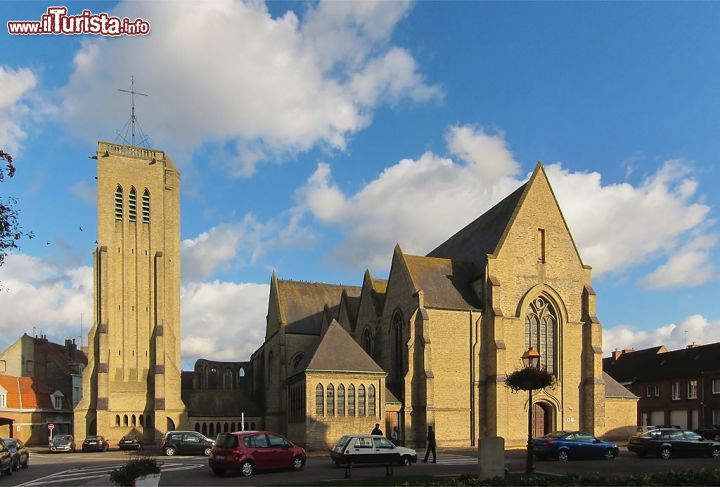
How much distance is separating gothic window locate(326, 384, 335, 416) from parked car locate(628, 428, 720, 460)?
1615cm

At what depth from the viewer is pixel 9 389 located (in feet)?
188

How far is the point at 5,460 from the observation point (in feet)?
80.0

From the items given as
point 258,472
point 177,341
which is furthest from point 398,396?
point 177,341

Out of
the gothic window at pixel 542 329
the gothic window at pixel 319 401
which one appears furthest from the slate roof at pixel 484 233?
the gothic window at pixel 319 401

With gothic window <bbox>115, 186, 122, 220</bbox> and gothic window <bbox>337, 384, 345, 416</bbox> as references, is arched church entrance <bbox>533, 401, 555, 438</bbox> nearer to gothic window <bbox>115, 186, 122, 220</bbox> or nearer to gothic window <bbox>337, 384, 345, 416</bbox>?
gothic window <bbox>337, 384, 345, 416</bbox>

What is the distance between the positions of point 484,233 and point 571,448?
19298 mm

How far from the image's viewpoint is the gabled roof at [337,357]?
1505 inches

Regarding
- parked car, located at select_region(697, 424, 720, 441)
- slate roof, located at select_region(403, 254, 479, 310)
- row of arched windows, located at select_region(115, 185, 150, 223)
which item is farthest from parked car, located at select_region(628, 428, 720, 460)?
row of arched windows, located at select_region(115, 185, 150, 223)

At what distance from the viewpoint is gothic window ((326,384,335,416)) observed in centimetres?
3772

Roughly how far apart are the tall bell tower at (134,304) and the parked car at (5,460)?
25919mm

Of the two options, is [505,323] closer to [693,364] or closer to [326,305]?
[326,305]

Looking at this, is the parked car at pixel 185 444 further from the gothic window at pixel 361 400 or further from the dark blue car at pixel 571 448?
the dark blue car at pixel 571 448

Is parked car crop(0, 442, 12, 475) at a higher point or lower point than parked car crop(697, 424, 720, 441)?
higher

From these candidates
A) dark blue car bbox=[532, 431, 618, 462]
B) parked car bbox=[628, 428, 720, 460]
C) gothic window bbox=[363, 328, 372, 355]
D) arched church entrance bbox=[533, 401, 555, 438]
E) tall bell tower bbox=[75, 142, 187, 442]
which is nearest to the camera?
dark blue car bbox=[532, 431, 618, 462]
